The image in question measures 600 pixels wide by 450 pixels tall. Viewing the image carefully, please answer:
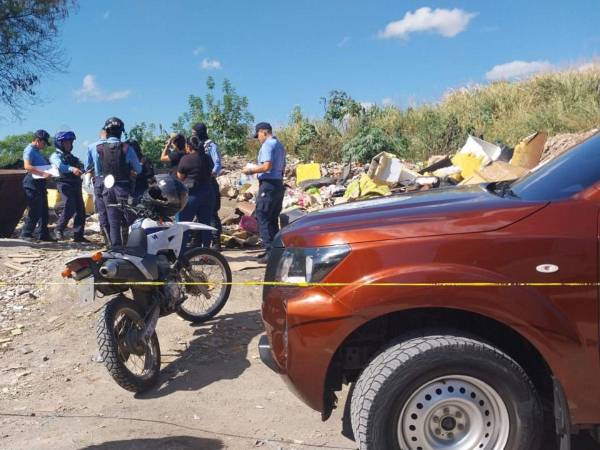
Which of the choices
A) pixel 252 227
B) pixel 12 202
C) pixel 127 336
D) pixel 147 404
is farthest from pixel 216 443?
pixel 12 202

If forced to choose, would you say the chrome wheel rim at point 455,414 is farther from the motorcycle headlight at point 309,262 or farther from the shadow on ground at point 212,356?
the shadow on ground at point 212,356

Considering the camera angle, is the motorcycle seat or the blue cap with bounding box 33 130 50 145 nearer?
A: the motorcycle seat

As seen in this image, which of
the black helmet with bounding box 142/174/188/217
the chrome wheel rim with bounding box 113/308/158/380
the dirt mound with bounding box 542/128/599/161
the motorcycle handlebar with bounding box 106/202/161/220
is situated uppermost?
the dirt mound with bounding box 542/128/599/161

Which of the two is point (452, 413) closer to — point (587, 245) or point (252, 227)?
point (587, 245)

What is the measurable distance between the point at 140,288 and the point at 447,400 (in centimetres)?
276

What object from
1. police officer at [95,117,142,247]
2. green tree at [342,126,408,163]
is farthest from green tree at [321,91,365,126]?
police officer at [95,117,142,247]

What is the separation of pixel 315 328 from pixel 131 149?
5.33 metres

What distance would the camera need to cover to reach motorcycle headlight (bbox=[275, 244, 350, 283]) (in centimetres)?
296

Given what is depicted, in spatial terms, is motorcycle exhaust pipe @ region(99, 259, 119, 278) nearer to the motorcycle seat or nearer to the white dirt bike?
the white dirt bike

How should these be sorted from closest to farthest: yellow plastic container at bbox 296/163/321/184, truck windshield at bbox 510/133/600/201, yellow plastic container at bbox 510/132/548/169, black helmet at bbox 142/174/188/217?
truck windshield at bbox 510/133/600/201
black helmet at bbox 142/174/188/217
yellow plastic container at bbox 510/132/548/169
yellow plastic container at bbox 296/163/321/184

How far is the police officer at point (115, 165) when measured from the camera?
721cm

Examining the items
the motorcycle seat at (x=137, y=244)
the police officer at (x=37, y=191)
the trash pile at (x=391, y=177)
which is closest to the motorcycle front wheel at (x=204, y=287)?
the motorcycle seat at (x=137, y=244)

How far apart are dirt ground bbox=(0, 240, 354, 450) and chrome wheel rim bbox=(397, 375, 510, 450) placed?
83 centimetres

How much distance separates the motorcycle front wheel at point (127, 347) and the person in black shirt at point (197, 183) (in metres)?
2.85
